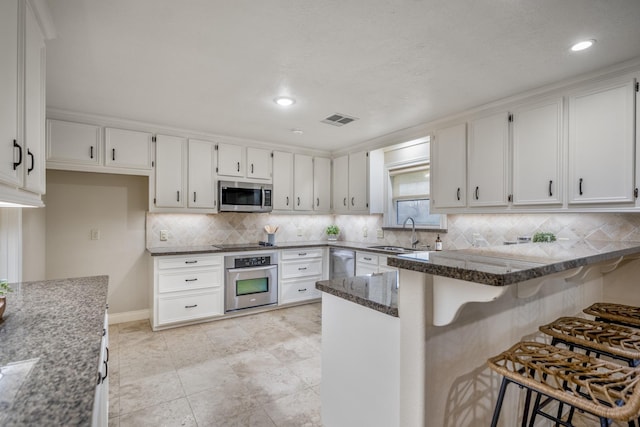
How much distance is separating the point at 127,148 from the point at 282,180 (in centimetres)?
197

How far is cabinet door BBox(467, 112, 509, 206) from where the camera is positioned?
116 inches

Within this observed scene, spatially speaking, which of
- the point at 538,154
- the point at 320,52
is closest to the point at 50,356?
the point at 320,52

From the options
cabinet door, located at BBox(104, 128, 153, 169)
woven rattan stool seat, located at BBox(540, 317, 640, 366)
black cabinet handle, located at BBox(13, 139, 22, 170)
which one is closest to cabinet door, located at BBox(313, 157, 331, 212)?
cabinet door, located at BBox(104, 128, 153, 169)

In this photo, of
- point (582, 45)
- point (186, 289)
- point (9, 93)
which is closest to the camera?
point (9, 93)

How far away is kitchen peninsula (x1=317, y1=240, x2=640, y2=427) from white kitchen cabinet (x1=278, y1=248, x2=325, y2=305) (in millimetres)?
2701

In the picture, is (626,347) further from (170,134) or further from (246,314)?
(170,134)

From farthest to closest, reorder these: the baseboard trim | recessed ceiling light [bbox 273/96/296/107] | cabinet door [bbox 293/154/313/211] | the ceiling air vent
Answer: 1. cabinet door [bbox 293/154/313/211]
2. the baseboard trim
3. the ceiling air vent
4. recessed ceiling light [bbox 273/96/296/107]

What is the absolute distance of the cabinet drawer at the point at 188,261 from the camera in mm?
3596

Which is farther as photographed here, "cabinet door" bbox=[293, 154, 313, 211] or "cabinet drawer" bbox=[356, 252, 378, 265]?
"cabinet door" bbox=[293, 154, 313, 211]

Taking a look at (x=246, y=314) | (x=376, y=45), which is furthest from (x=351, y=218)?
(x=376, y=45)

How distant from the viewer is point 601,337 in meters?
1.51

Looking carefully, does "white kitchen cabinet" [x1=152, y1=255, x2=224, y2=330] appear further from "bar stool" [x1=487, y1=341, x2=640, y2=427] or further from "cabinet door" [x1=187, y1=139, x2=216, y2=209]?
"bar stool" [x1=487, y1=341, x2=640, y2=427]

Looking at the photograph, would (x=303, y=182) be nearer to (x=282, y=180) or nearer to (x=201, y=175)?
(x=282, y=180)

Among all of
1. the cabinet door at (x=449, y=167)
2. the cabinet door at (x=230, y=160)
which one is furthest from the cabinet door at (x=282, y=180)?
the cabinet door at (x=449, y=167)
